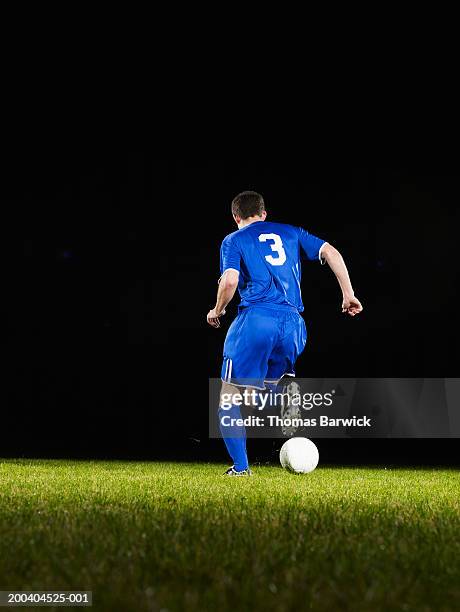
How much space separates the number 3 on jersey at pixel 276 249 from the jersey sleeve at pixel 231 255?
0.68 ft

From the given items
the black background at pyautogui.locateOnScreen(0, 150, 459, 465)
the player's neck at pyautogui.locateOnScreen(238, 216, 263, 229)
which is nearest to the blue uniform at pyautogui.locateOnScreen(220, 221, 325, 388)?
the player's neck at pyautogui.locateOnScreen(238, 216, 263, 229)

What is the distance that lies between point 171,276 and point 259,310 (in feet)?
30.8

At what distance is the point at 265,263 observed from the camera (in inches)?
221

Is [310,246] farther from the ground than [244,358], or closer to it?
farther from the ground

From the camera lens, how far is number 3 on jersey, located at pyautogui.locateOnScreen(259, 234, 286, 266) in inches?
222

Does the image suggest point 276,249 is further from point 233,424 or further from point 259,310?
point 233,424

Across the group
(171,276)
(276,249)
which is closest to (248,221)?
(276,249)

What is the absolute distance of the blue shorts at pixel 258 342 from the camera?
5477mm

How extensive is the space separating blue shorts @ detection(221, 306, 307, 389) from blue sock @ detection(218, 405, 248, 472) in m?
0.26

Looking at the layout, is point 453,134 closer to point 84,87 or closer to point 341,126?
point 341,126

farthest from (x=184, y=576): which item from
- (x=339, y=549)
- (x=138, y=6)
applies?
(x=138, y=6)

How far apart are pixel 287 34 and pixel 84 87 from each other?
3.74 metres

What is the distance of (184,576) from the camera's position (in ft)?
6.34

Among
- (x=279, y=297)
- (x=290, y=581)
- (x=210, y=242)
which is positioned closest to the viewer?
(x=290, y=581)
